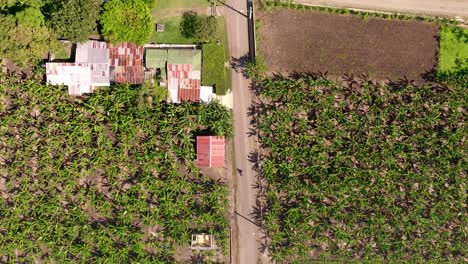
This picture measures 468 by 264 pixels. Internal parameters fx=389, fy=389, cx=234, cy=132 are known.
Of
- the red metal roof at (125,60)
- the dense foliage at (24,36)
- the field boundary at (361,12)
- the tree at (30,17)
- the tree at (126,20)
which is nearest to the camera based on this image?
the dense foliage at (24,36)

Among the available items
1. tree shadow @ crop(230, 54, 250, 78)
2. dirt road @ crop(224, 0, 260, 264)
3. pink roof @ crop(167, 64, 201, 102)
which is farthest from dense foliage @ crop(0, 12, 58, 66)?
dirt road @ crop(224, 0, 260, 264)

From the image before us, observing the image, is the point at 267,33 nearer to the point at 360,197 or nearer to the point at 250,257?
the point at 360,197

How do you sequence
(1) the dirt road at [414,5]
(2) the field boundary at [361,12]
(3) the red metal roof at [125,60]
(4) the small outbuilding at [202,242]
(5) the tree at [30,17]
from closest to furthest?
(5) the tree at [30,17] < (3) the red metal roof at [125,60] < (4) the small outbuilding at [202,242] < (2) the field boundary at [361,12] < (1) the dirt road at [414,5]

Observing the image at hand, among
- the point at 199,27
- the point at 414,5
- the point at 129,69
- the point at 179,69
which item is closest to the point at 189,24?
the point at 199,27

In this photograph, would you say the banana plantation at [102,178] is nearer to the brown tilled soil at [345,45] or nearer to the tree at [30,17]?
the tree at [30,17]

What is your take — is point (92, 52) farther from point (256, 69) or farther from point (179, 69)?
point (256, 69)

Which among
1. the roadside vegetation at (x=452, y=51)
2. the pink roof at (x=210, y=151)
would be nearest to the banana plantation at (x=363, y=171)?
the roadside vegetation at (x=452, y=51)
